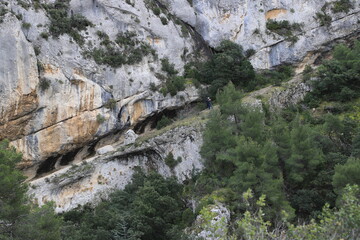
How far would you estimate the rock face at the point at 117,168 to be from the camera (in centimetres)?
2667

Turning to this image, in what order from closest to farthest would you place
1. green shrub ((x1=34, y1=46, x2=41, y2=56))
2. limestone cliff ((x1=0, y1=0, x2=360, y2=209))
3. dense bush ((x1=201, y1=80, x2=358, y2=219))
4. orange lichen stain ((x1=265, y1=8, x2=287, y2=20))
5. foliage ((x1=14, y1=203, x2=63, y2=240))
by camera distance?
foliage ((x1=14, y1=203, x2=63, y2=240)), dense bush ((x1=201, y1=80, x2=358, y2=219)), limestone cliff ((x1=0, y1=0, x2=360, y2=209)), green shrub ((x1=34, y1=46, x2=41, y2=56)), orange lichen stain ((x1=265, y1=8, x2=287, y2=20))

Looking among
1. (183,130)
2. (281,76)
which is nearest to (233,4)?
(281,76)

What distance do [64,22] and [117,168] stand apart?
12.5 metres

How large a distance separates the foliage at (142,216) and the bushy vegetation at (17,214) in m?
3.88

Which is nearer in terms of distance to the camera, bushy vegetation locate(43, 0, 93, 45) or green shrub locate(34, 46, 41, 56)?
green shrub locate(34, 46, 41, 56)

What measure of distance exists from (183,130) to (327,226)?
62.6 feet

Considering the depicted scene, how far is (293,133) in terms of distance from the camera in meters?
21.8

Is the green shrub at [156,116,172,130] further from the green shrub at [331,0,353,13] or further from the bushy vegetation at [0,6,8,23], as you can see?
the green shrub at [331,0,353,13]

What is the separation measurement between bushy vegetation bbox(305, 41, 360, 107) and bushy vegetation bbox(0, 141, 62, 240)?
2454 cm

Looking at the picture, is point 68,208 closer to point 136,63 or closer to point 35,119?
point 35,119

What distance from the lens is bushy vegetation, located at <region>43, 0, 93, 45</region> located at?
29837 millimetres

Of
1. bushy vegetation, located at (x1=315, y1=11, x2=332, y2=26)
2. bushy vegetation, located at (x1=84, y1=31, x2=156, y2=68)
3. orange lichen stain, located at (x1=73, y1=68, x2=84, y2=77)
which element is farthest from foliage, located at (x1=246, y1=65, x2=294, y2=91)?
orange lichen stain, located at (x1=73, y1=68, x2=84, y2=77)

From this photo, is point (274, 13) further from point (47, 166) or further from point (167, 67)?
point (47, 166)

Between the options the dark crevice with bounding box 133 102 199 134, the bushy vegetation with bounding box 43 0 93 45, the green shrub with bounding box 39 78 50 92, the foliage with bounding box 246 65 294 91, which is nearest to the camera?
the green shrub with bounding box 39 78 50 92
